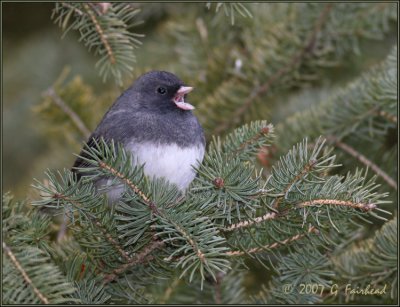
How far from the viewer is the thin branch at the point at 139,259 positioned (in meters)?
1.67

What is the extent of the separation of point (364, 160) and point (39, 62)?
2.06 metres

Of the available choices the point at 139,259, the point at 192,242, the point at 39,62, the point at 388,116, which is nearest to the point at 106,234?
the point at 139,259

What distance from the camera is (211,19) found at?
118 inches

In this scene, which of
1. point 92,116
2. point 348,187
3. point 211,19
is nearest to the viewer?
point 348,187

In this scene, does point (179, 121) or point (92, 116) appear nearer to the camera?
point (179, 121)

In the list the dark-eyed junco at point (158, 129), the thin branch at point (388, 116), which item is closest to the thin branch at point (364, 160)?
the thin branch at point (388, 116)

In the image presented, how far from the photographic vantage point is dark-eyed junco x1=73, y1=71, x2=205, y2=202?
2.03 m

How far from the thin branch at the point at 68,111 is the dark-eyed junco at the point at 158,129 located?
1.14 ft

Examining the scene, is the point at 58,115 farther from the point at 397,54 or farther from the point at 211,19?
→ the point at 397,54

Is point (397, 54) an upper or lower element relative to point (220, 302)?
upper

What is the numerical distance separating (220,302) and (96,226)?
59 cm

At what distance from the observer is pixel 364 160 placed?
2.40 m

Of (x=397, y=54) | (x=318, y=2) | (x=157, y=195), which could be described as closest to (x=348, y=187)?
(x=157, y=195)

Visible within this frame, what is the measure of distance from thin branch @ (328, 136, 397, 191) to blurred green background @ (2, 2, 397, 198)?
2.31 feet
